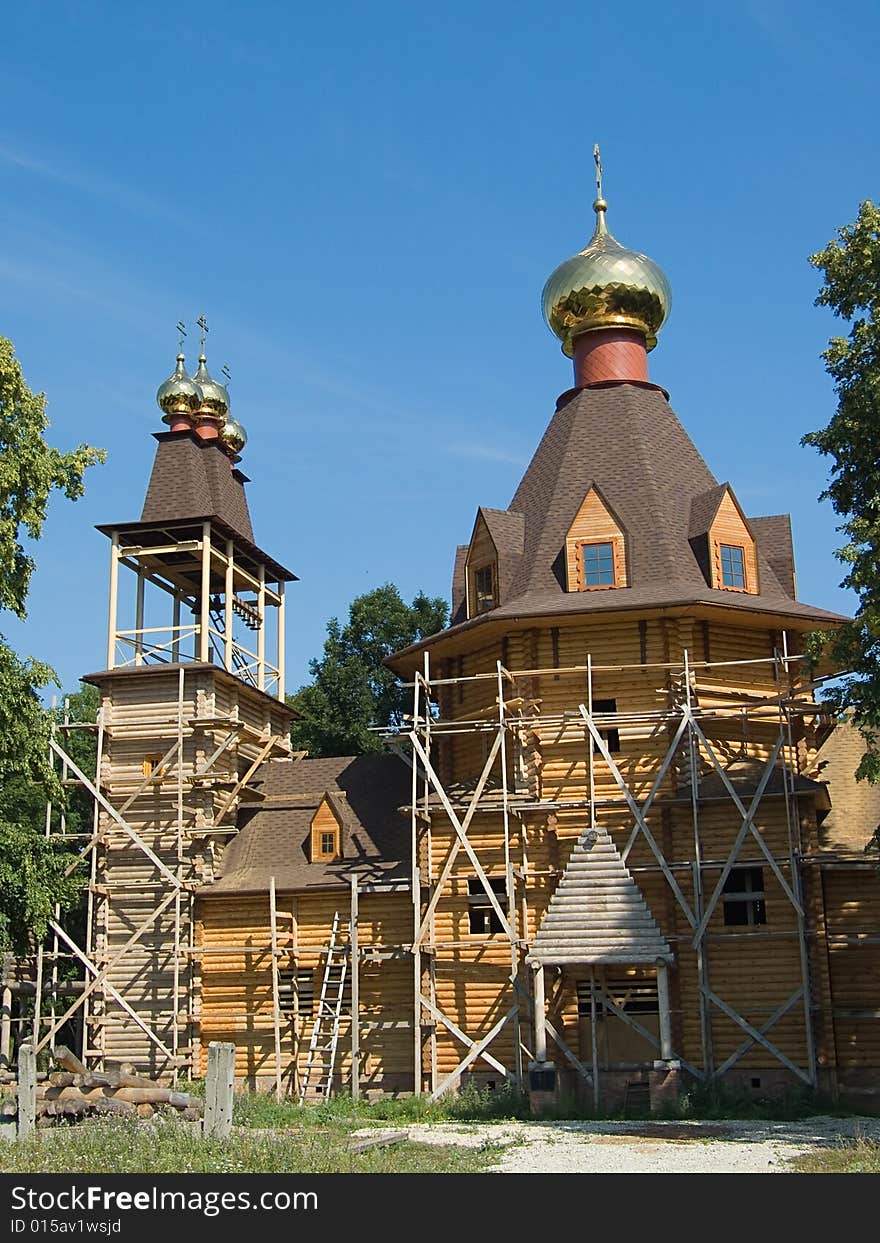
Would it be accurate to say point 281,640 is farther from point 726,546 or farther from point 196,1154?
point 196,1154

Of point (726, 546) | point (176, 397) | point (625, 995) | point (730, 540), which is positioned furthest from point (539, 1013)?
point (176, 397)

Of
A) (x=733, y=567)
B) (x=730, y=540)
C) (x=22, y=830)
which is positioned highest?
(x=730, y=540)

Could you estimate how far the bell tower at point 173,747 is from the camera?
29109 millimetres

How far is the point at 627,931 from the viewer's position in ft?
79.8

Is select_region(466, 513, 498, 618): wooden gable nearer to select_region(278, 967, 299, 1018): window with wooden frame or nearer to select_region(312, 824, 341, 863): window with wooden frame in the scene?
select_region(312, 824, 341, 863): window with wooden frame

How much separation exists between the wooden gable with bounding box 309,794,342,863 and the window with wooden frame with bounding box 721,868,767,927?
26.9 feet

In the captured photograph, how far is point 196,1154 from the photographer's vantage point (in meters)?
15.1

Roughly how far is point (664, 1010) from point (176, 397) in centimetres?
2083

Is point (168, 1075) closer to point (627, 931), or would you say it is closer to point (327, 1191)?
point (627, 931)

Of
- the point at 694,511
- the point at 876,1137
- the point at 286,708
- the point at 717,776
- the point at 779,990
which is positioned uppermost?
the point at 694,511

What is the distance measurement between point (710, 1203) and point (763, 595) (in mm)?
18574

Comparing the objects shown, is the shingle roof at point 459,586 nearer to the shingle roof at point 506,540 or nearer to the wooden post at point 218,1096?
the shingle roof at point 506,540

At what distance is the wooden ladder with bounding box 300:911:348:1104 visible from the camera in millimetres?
27688

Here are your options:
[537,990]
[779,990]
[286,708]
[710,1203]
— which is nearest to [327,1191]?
[710,1203]
